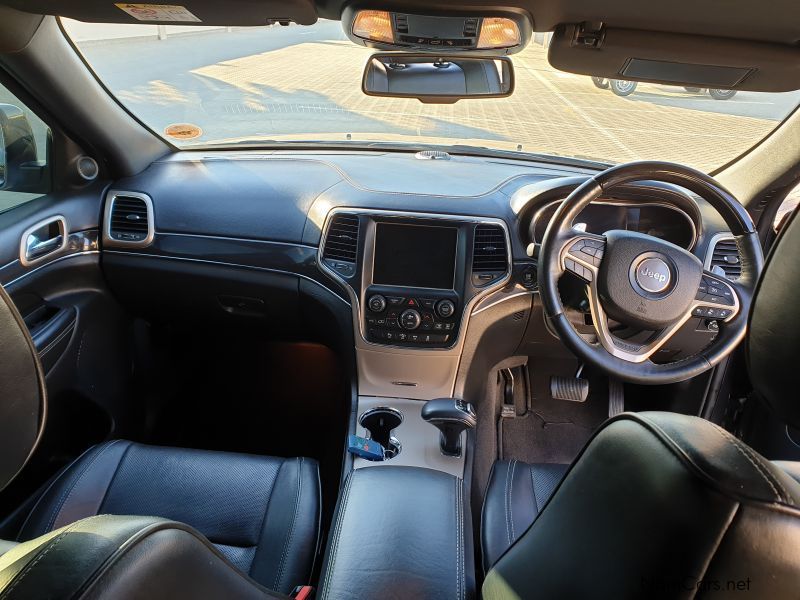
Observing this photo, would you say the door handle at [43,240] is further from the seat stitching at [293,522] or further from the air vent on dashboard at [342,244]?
the seat stitching at [293,522]


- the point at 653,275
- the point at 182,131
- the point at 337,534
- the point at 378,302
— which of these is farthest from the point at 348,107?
the point at 337,534

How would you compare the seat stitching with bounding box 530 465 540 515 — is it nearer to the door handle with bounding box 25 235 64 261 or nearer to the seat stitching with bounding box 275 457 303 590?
the seat stitching with bounding box 275 457 303 590

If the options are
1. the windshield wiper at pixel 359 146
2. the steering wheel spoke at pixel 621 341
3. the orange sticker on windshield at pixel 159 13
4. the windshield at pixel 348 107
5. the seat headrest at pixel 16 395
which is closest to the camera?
the seat headrest at pixel 16 395

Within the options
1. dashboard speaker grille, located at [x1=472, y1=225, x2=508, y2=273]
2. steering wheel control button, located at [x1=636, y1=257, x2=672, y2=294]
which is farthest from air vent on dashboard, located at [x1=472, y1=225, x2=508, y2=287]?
steering wheel control button, located at [x1=636, y1=257, x2=672, y2=294]

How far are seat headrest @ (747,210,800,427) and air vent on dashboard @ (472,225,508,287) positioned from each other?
1.46 m

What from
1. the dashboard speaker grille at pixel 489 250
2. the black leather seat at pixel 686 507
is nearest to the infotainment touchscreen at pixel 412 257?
the dashboard speaker grille at pixel 489 250

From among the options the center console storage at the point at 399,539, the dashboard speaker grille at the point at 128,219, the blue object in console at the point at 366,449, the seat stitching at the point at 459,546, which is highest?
the dashboard speaker grille at the point at 128,219

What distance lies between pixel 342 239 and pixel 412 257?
0.29 meters

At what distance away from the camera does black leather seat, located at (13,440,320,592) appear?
1709mm

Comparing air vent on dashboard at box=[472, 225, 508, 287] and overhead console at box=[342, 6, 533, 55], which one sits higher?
overhead console at box=[342, 6, 533, 55]

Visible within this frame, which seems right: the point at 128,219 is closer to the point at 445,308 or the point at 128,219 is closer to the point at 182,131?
the point at 182,131

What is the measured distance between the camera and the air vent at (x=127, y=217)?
261 centimetres

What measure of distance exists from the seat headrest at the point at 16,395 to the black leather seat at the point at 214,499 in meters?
0.86

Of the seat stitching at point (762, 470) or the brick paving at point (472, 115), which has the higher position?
the brick paving at point (472, 115)
